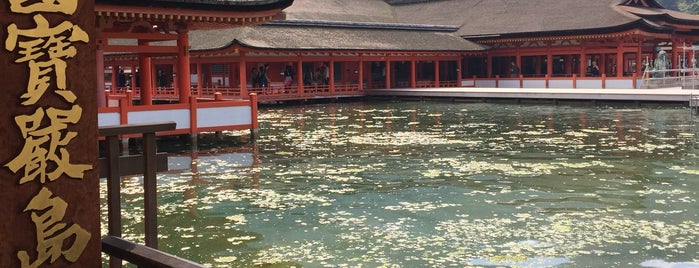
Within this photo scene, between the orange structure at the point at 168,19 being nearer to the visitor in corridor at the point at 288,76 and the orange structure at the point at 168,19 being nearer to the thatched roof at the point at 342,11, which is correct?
the visitor in corridor at the point at 288,76

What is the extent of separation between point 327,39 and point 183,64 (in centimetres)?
1936

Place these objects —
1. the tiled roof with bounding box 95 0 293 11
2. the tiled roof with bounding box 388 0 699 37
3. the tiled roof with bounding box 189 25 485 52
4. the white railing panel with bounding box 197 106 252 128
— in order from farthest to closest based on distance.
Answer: the tiled roof with bounding box 388 0 699 37 → the tiled roof with bounding box 189 25 485 52 → the white railing panel with bounding box 197 106 252 128 → the tiled roof with bounding box 95 0 293 11

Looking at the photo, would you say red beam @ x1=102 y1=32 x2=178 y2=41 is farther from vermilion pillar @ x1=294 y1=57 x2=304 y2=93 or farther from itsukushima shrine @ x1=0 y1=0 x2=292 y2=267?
vermilion pillar @ x1=294 y1=57 x2=304 y2=93

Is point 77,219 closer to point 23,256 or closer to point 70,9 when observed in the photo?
point 23,256

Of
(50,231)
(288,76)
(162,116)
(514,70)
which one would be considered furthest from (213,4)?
(514,70)

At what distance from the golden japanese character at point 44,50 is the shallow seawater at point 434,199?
15.8ft

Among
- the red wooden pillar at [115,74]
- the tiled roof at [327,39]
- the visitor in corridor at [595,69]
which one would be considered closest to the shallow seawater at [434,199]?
the tiled roof at [327,39]

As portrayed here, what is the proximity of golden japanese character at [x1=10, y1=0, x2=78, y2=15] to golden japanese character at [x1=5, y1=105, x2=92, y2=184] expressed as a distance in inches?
17.7

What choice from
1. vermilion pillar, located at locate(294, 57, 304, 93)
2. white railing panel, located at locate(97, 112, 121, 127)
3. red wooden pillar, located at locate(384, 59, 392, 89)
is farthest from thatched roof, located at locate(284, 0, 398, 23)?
white railing panel, located at locate(97, 112, 121, 127)

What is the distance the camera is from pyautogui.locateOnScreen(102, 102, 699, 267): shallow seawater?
8617mm

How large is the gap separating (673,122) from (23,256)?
75.6 feet

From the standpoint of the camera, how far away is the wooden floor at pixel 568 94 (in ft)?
101

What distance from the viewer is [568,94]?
111 ft

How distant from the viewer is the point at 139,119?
1786cm
